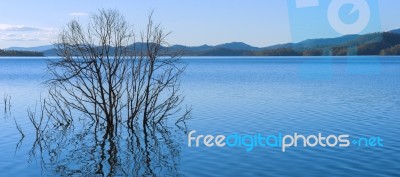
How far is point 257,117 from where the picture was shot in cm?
3173

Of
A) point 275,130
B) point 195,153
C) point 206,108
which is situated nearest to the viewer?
point 195,153

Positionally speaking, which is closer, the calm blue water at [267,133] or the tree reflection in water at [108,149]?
the calm blue water at [267,133]

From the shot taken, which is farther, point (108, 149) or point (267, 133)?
point (267, 133)

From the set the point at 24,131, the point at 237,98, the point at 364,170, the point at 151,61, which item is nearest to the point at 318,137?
the point at 364,170

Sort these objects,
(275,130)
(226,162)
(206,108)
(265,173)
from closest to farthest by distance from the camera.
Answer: (265,173) < (226,162) < (275,130) < (206,108)

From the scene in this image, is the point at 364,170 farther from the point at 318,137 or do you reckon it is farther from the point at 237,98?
the point at 237,98

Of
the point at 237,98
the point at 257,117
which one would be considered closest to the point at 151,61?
the point at 257,117

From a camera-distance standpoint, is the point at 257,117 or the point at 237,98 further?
the point at 237,98

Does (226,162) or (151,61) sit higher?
(151,61)

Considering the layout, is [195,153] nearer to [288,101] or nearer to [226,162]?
[226,162]

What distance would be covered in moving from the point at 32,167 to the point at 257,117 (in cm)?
1654

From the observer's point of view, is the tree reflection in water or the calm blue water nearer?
the calm blue water

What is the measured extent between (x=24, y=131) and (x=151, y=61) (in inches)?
338

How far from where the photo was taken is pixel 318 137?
24.8 metres
